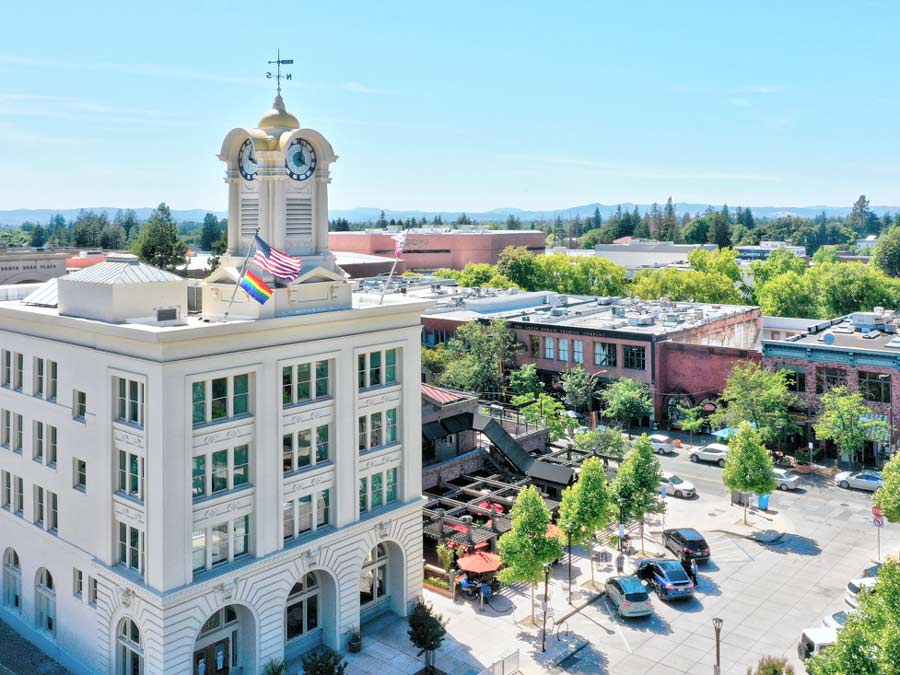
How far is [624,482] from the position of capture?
4153 centimetres

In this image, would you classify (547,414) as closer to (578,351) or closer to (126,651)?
(578,351)

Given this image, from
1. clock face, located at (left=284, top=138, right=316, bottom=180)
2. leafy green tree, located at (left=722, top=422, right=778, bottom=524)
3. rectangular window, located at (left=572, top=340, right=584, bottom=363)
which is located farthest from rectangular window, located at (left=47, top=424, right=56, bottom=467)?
rectangular window, located at (left=572, top=340, right=584, bottom=363)

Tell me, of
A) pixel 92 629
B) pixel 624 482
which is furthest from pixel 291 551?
pixel 624 482

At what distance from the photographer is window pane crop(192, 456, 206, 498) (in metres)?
28.2

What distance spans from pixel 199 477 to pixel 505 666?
13.8m

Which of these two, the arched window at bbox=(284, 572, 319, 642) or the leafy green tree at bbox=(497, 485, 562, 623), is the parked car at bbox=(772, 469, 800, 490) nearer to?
the leafy green tree at bbox=(497, 485, 562, 623)

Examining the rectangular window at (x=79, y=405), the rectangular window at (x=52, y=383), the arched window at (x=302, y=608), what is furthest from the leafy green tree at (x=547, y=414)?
the rectangular window at (x=52, y=383)

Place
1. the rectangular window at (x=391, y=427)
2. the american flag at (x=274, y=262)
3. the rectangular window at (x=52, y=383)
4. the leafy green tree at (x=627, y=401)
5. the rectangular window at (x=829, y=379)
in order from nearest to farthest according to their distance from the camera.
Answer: the american flag at (x=274, y=262)
the rectangular window at (x=52, y=383)
the rectangular window at (x=391, y=427)
the rectangular window at (x=829, y=379)
the leafy green tree at (x=627, y=401)

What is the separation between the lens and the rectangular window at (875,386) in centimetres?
5766

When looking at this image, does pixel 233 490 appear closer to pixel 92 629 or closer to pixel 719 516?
pixel 92 629

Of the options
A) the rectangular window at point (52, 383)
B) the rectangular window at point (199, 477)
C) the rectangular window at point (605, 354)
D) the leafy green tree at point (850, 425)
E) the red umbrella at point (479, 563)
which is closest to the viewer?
the rectangular window at point (199, 477)

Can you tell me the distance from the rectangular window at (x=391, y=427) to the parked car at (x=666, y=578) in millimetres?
13882

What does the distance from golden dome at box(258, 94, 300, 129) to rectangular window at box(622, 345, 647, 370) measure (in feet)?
146

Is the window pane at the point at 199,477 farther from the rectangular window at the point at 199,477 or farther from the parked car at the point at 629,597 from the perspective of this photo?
the parked car at the point at 629,597
